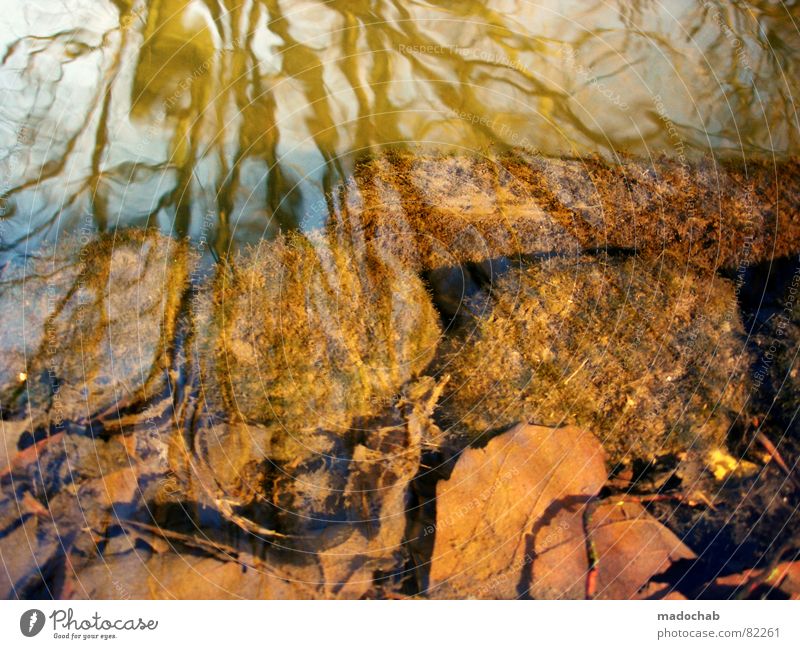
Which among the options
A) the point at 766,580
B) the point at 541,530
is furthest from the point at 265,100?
the point at 766,580

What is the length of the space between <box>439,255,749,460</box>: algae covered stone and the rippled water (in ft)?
2.11

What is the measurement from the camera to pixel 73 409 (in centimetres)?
239

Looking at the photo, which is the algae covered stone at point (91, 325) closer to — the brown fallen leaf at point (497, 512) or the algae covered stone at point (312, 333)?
the algae covered stone at point (312, 333)

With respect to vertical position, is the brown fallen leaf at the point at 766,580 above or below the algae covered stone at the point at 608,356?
below

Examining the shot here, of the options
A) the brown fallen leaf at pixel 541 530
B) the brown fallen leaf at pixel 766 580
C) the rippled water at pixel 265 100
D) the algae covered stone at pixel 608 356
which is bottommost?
the brown fallen leaf at pixel 766 580

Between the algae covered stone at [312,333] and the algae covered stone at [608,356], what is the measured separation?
28 cm

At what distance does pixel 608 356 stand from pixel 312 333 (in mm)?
1360

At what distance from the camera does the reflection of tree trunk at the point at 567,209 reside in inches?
95.3

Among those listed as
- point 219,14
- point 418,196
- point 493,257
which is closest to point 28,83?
point 219,14

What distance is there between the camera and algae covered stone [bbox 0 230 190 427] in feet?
7.82

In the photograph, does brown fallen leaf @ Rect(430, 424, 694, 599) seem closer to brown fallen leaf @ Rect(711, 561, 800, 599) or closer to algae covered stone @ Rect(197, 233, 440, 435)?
brown fallen leaf @ Rect(711, 561, 800, 599)

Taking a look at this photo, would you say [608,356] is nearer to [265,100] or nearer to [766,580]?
[766,580]

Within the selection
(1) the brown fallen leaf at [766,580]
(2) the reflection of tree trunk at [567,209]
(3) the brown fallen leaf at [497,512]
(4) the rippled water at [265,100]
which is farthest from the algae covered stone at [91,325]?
(1) the brown fallen leaf at [766,580]
